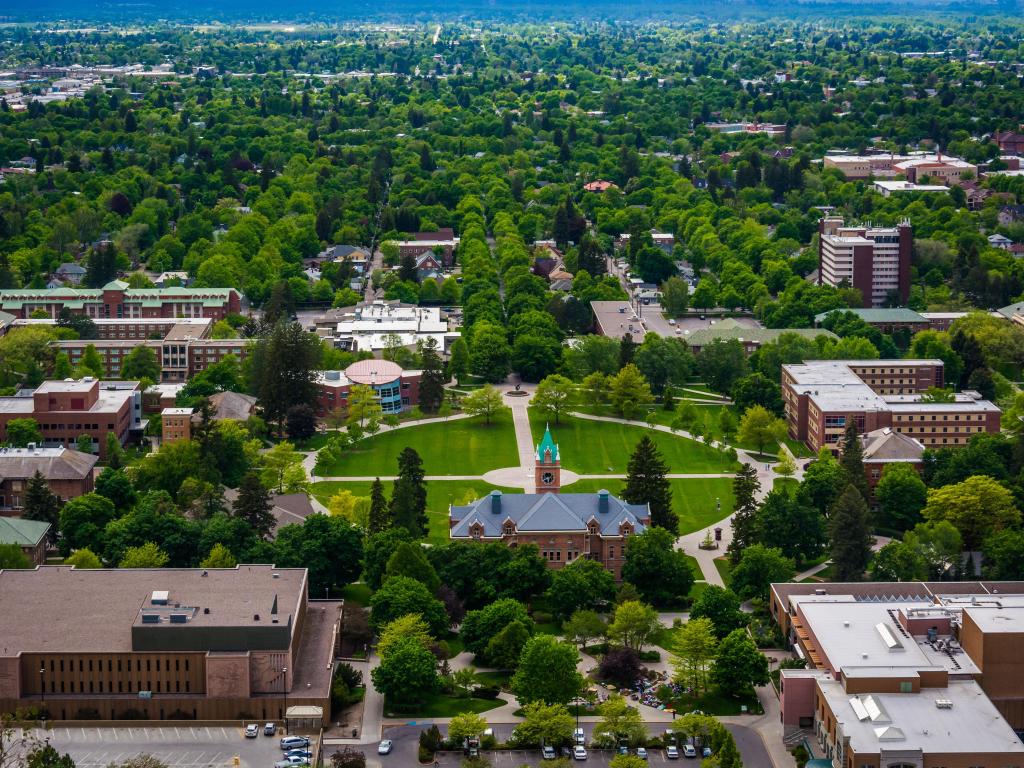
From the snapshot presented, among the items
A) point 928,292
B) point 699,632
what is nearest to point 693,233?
point 928,292

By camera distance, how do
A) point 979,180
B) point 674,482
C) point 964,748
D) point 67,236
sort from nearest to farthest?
point 964,748
point 674,482
point 67,236
point 979,180

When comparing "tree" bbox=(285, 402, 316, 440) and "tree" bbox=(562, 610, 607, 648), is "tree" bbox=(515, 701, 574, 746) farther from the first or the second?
"tree" bbox=(285, 402, 316, 440)

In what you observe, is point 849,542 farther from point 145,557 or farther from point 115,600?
point 115,600

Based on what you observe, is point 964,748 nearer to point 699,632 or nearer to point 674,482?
point 699,632

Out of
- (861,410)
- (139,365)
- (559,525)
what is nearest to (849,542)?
(559,525)

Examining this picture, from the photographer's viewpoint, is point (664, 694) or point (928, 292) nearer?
point (664, 694)

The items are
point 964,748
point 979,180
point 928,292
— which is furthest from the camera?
point 979,180

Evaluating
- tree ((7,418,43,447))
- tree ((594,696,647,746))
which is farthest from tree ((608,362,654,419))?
tree ((594,696,647,746))

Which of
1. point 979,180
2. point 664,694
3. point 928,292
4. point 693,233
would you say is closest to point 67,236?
point 693,233
